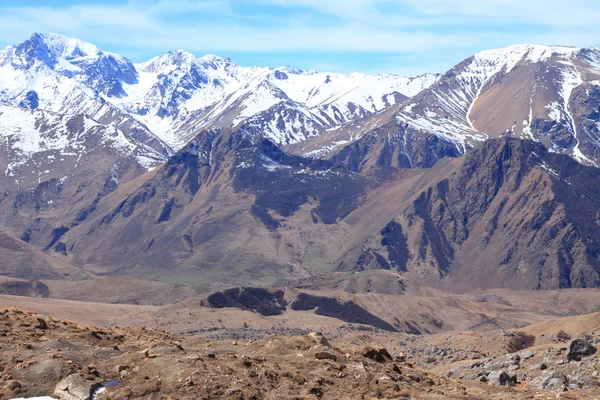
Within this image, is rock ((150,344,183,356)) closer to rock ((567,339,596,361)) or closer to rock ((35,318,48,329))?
rock ((35,318,48,329))

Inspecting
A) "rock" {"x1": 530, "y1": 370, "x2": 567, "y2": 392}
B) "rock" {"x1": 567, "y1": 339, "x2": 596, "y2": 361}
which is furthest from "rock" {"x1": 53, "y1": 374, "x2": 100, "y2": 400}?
"rock" {"x1": 567, "y1": 339, "x2": 596, "y2": 361}

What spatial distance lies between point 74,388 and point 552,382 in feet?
78.6

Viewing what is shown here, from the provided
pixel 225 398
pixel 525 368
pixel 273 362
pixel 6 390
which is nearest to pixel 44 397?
pixel 6 390

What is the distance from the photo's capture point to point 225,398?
3512 cm

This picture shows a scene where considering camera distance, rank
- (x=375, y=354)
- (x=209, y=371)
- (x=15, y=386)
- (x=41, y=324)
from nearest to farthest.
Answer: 1. (x=15, y=386)
2. (x=209, y=371)
3. (x=375, y=354)
4. (x=41, y=324)

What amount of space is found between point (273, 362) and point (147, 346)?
7033mm

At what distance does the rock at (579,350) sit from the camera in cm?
5332

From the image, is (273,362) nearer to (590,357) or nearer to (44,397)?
(44,397)

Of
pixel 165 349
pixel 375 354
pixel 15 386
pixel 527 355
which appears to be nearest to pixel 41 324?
pixel 165 349

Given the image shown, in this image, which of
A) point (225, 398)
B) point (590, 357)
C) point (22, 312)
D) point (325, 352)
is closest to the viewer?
point (225, 398)

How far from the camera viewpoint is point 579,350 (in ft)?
176

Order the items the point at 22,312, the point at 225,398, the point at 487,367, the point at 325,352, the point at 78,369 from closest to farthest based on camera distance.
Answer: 1. the point at 225,398
2. the point at 78,369
3. the point at 325,352
4. the point at 22,312
5. the point at 487,367

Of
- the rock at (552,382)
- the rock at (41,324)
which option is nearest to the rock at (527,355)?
the rock at (552,382)

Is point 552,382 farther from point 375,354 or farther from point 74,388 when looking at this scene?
point 74,388
